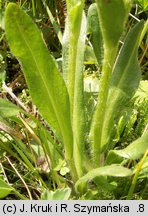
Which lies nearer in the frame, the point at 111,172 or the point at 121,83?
the point at 111,172

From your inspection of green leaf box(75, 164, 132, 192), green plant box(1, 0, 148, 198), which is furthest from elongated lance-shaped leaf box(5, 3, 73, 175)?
green leaf box(75, 164, 132, 192)

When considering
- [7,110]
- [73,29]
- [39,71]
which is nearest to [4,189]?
[7,110]

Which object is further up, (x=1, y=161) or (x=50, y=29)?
(x=50, y=29)

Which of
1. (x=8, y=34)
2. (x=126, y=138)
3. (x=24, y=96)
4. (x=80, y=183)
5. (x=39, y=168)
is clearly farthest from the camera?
(x=24, y=96)

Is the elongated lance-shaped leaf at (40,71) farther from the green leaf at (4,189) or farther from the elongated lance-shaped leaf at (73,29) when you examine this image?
the green leaf at (4,189)

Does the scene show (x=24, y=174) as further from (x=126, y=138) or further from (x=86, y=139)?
(x=126, y=138)

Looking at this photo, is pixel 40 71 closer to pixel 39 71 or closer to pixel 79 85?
pixel 39 71

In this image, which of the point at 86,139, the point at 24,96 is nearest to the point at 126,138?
the point at 86,139

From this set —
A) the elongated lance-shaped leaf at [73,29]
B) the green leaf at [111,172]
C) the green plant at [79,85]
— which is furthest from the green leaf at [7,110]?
the green leaf at [111,172]
